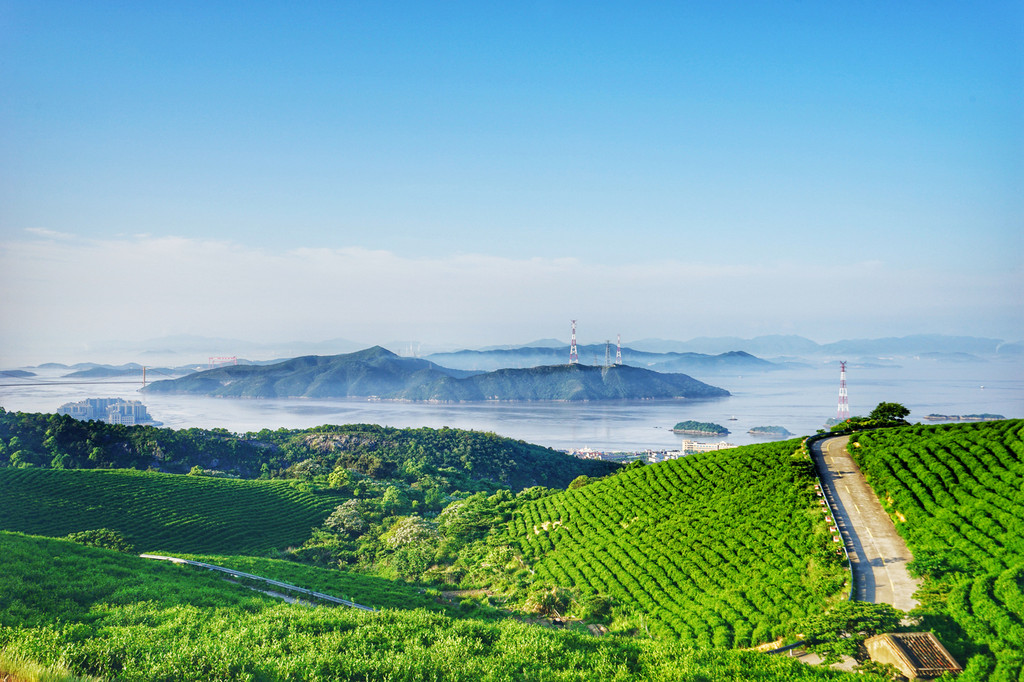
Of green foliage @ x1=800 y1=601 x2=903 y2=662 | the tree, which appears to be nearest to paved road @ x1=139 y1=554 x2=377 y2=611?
green foliage @ x1=800 y1=601 x2=903 y2=662

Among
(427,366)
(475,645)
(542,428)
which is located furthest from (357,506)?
(427,366)

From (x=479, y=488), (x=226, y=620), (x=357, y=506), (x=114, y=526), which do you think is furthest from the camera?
(x=479, y=488)

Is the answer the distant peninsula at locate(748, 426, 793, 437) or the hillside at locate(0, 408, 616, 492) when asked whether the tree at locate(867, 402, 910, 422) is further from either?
the distant peninsula at locate(748, 426, 793, 437)

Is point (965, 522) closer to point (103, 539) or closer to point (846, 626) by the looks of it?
point (846, 626)

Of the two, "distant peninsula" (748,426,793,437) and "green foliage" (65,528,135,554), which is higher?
"green foliage" (65,528,135,554)

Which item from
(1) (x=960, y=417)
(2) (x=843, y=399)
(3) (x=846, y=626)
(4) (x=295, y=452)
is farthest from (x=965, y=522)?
(1) (x=960, y=417)

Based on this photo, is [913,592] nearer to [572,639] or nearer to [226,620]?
[572,639]

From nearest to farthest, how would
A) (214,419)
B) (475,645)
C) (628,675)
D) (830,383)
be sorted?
(628,675) → (475,645) → (214,419) → (830,383)
